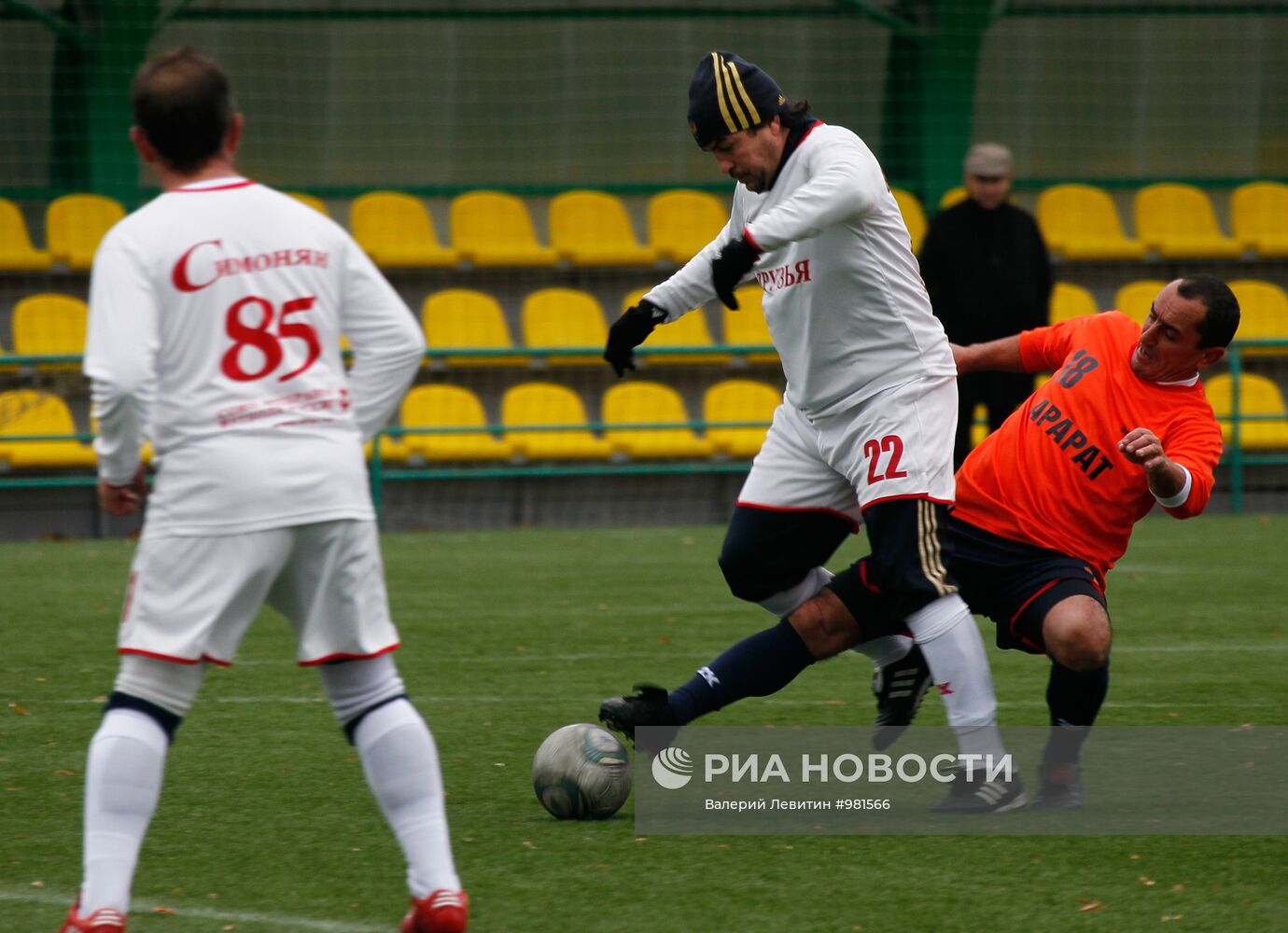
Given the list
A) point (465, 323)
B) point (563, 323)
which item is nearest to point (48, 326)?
point (465, 323)

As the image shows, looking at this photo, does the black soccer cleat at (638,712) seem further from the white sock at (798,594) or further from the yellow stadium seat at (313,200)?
the yellow stadium seat at (313,200)

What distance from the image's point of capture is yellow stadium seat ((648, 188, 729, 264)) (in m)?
14.0

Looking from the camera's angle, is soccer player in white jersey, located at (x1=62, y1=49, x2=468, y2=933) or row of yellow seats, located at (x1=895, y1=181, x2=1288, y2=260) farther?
row of yellow seats, located at (x1=895, y1=181, x2=1288, y2=260)

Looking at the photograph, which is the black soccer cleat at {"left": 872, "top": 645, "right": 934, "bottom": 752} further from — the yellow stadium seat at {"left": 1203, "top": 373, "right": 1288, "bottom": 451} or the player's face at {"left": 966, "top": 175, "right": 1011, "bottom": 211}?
the yellow stadium seat at {"left": 1203, "top": 373, "right": 1288, "bottom": 451}

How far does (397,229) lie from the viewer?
14.0 m

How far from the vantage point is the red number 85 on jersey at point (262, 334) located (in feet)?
10.3

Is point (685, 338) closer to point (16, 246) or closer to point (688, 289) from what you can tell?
point (16, 246)

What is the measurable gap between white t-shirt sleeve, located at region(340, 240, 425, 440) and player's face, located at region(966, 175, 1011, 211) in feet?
21.2

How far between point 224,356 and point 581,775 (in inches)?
64.2

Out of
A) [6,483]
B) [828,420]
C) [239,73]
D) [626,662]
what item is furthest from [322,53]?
[828,420]

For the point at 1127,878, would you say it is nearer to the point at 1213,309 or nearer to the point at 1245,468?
Result: the point at 1213,309

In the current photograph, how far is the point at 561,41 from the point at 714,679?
38.6 ft

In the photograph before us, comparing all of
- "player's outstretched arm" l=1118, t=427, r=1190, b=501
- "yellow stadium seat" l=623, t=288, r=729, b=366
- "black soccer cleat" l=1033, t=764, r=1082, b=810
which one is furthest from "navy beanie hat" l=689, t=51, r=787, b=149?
"yellow stadium seat" l=623, t=288, r=729, b=366

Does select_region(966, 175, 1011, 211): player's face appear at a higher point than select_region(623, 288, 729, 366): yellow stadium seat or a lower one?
higher
